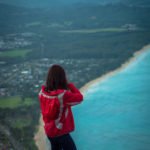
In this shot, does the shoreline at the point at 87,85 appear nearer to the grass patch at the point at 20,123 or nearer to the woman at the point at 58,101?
the grass patch at the point at 20,123

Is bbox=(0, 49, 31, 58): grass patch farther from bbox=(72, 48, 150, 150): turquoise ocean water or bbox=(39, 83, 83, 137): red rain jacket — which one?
bbox=(39, 83, 83, 137): red rain jacket

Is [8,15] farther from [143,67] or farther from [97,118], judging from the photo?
[97,118]

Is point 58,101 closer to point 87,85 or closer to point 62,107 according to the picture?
point 62,107

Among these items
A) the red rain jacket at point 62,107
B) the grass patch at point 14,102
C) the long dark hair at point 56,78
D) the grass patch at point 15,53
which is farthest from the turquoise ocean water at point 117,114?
the grass patch at point 15,53

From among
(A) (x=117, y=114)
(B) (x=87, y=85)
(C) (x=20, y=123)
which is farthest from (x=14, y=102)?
(A) (x=117, y=114)

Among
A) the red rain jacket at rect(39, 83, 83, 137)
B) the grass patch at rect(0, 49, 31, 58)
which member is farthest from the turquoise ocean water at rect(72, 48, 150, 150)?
the grass patch at rect(0, 49, 31, 58)

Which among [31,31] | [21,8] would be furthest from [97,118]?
[21,8]
